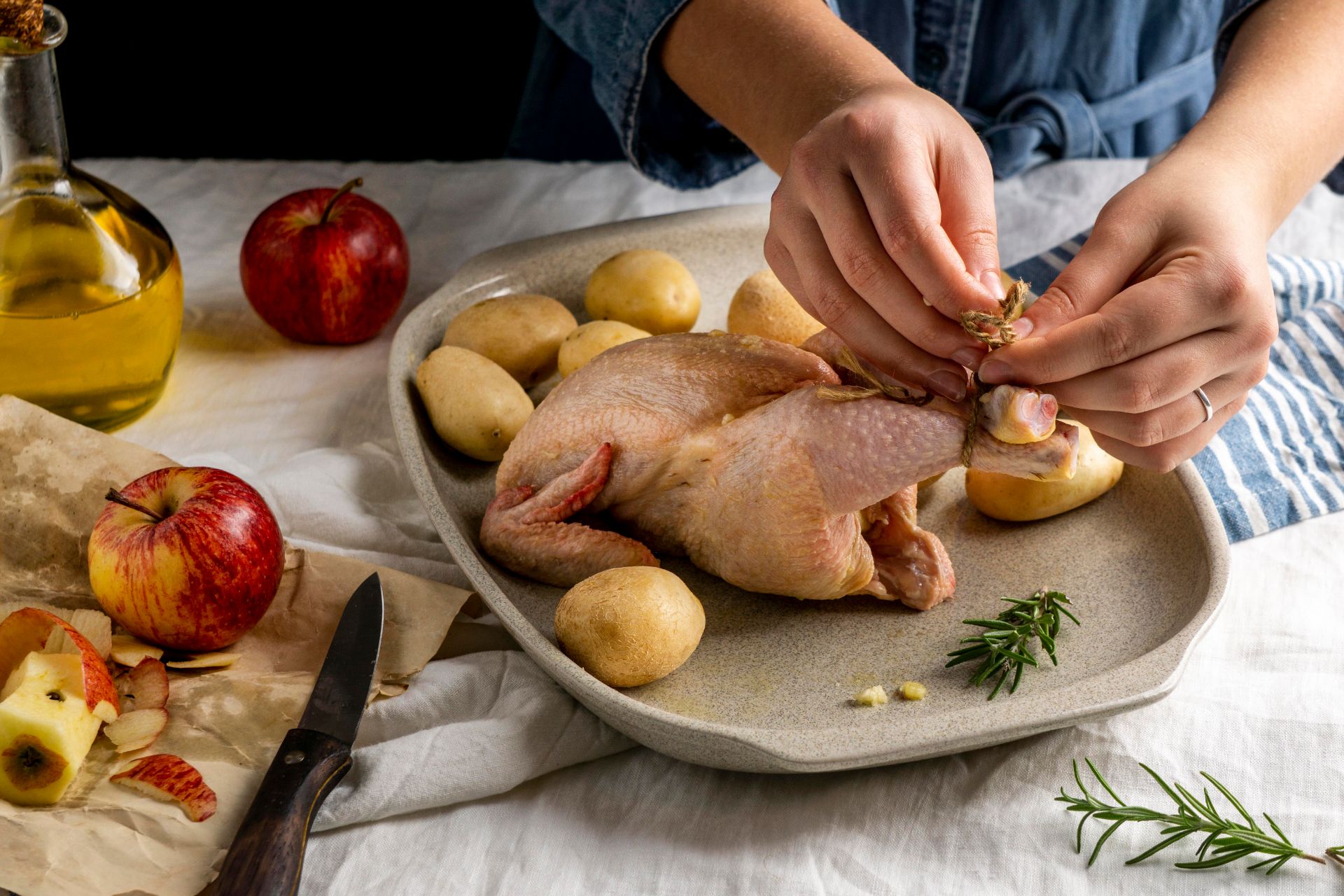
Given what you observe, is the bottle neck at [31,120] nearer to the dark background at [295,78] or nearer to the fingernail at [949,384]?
the fingernail at [949,384]

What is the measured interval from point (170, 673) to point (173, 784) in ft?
0.58

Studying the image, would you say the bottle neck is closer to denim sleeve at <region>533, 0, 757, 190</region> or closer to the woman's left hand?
denim sleeve at <region>533, 0, 757, 190</region>

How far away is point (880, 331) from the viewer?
1104mm

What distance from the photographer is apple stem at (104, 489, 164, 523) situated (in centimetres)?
117

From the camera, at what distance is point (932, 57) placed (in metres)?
2.00

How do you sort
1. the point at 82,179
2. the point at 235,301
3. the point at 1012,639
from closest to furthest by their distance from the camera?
the point at 1012,639, the point at 82,179, the point at 235,301

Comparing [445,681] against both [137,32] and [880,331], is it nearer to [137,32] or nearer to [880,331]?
[880,331]

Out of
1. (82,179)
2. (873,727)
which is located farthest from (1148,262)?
(82,179)

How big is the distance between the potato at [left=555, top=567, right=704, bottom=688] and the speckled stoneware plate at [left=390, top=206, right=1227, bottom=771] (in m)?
0.03

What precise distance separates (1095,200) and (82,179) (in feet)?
5.18

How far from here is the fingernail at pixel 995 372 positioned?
1037 mm

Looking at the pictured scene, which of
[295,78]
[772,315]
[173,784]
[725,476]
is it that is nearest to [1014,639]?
[725,476]

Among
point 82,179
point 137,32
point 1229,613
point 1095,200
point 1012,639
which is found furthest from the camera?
point 137,32

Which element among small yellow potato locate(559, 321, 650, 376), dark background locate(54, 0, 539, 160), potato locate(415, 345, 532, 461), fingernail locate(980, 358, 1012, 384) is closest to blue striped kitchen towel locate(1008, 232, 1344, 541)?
fingernail locate(980, 358, 1012, 384)
